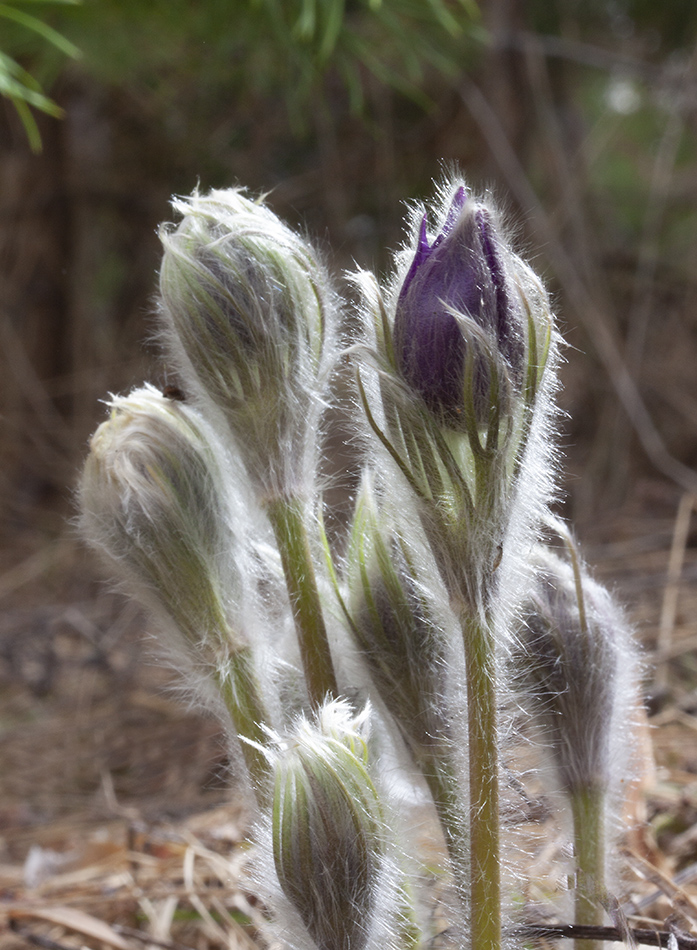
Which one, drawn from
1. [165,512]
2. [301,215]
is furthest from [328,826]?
[301,215]

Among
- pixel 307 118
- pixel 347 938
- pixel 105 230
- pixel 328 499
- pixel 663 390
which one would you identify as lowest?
pixel 347 938

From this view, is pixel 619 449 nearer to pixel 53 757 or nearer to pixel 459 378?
pixel 53 757

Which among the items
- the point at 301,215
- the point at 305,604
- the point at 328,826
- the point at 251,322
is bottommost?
the point at 328,826

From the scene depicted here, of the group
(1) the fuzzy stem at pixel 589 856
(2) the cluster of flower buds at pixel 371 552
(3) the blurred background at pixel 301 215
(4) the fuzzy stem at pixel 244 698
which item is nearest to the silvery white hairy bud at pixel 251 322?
(2) the cluster of flower buds at pixel 371 552

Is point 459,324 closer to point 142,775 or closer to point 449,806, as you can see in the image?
point 449,806

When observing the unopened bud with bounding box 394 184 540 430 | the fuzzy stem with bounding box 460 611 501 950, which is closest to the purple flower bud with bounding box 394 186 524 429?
the unopened bud with bounding box 394 184 540 430

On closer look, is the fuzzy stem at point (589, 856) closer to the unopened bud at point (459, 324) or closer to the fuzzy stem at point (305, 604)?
the fuzzy stem at point (305, 604)

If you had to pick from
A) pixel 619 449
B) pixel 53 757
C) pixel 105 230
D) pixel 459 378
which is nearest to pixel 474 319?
pixel 459 378
